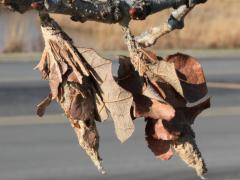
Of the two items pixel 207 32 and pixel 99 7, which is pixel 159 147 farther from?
pixel 207 32

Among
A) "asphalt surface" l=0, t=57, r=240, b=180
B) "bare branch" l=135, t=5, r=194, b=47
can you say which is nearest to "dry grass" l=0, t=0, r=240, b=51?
"asphalt surface" l=0, t=57, r=240, b=180

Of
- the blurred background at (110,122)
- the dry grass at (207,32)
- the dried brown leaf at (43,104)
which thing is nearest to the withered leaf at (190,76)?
the dried brown leaf at (43,104)

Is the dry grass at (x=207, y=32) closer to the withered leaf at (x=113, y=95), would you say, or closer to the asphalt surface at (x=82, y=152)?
the asphalt surface at (x=82, y=152)

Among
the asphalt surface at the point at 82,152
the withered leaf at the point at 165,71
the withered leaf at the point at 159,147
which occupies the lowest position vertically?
the asphalt surface at the point at 82,152

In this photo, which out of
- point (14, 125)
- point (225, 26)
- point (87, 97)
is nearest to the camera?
point (87, 97)

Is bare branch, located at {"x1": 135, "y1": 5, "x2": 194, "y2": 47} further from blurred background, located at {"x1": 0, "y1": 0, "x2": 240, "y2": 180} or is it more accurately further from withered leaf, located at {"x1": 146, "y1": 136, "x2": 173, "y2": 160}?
blurred background, located at {"x1": 0, "y1": 0, "x2": 240, "y2": 180}

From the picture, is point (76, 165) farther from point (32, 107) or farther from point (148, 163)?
point (32, 107)

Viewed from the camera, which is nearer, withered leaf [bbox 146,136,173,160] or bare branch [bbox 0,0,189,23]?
bare branch [bbox 0,0,189,23]

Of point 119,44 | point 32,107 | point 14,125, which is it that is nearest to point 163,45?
point 119,44
